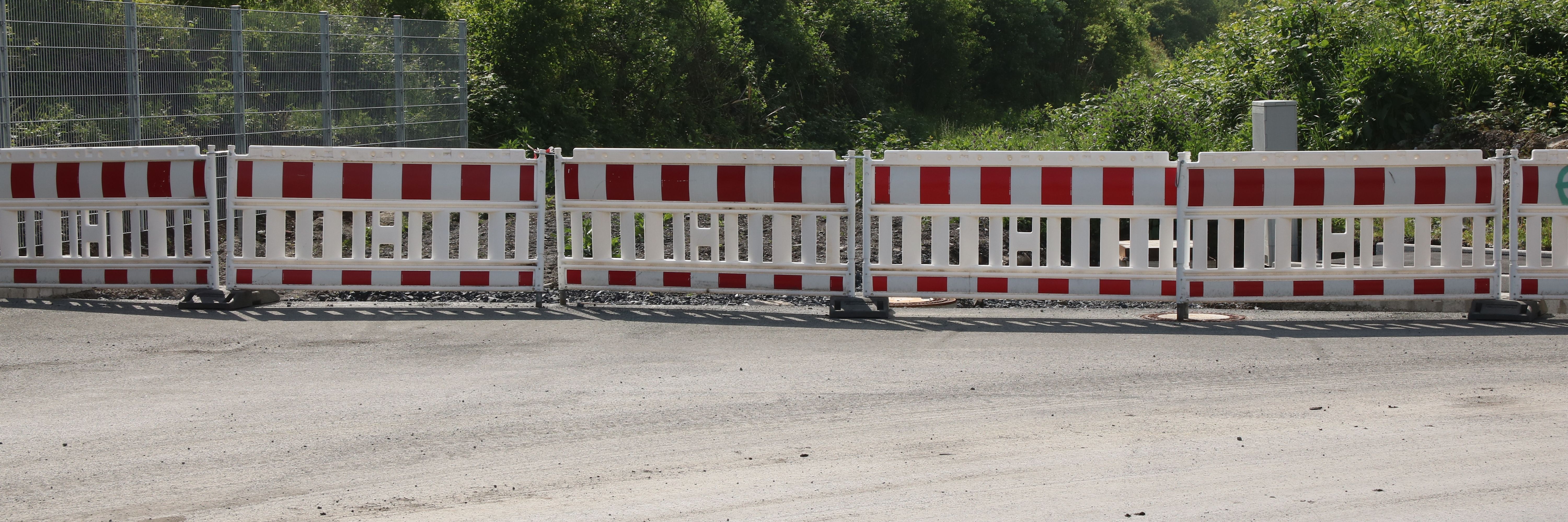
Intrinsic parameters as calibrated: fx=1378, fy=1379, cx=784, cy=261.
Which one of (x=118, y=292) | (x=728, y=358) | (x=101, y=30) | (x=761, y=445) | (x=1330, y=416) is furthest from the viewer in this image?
(x=101, y=30)

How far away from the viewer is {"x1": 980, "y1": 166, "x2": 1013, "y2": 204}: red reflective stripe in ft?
30.1

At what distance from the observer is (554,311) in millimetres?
9477

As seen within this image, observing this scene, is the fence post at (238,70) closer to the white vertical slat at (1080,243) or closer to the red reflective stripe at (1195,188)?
the white vertical slat at (1080,243)

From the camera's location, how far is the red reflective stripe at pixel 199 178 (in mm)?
9922

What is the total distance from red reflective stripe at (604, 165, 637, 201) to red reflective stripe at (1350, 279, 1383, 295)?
4863mm

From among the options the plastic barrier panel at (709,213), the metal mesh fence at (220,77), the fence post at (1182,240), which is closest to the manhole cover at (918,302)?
the plastic barrier panel at (709,213)

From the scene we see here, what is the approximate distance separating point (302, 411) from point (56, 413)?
1.10 meters

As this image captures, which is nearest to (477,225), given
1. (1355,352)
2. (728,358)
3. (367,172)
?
(367,172)

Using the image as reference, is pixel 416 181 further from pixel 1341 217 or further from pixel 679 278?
pixel 1341 217

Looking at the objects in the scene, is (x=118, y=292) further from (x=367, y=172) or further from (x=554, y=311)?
(x=554, y=311)

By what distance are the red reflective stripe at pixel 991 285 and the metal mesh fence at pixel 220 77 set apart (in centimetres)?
799

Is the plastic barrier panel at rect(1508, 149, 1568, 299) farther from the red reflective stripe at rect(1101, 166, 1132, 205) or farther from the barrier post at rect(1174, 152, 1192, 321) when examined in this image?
the red reflective stripe at rect(1101, 166, 1132, 205)

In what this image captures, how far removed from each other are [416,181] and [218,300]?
1640 millimetres

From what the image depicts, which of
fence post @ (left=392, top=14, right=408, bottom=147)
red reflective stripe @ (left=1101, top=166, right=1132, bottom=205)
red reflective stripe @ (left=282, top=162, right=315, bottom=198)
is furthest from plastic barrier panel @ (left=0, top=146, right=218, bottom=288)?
fence post @ (left=392, top=14, right=408, bottom=147)
